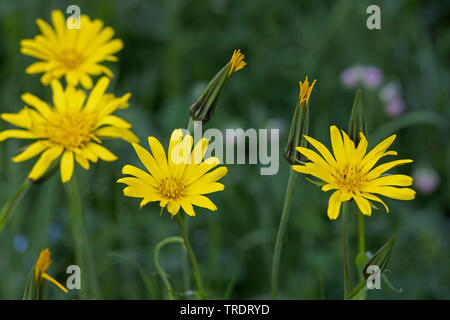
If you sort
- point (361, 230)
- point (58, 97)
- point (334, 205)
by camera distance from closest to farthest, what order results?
point (334, 205)
point (361, 230)
point (58, 97)

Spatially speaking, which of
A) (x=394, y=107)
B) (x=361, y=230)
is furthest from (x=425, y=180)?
(x=361, y=230)

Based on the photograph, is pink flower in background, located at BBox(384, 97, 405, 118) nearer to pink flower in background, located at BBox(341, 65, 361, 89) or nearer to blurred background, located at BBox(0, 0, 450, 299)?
blurred background, located at BBox(0, 0, 450, 299)

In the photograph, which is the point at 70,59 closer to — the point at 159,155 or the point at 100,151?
the point at 100,151

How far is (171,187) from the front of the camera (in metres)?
0.79

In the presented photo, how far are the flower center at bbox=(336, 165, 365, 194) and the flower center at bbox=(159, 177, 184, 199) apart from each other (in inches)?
8.9

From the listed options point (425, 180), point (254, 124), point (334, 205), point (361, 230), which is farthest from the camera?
point (254, 124)

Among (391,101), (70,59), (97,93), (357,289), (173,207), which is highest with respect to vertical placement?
(391,101)

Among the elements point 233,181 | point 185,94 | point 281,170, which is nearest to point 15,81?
point 185,94

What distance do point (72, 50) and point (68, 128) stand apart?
0.81 ft

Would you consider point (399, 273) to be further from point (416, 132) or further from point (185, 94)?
point (185, 94)

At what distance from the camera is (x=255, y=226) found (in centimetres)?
170

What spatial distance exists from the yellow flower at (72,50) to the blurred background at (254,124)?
0.28 meters

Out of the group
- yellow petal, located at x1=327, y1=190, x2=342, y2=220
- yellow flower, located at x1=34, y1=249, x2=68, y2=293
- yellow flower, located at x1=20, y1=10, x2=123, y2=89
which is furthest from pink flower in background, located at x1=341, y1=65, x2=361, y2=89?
yellow flower, located at x1=34, y1=249, x2=68, y2=293
